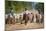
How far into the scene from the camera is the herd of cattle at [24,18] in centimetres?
146

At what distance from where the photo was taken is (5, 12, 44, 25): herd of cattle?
146cm

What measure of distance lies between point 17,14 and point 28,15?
0.18m

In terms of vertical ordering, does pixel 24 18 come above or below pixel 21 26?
above

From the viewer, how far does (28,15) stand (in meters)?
1.52

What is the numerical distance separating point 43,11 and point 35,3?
0.60 ft

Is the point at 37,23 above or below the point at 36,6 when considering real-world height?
below

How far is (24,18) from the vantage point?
150cm

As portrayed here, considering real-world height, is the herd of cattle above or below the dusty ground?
above

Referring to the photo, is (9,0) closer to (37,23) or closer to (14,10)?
(14,10)

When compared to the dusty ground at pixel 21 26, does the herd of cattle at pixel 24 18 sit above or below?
above
